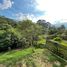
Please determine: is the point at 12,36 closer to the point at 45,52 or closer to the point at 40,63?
the point at 45,52

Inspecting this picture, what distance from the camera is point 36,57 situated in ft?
60.6

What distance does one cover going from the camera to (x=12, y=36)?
1055 inches

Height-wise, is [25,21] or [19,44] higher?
[25,21]

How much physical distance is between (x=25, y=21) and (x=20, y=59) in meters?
13.5

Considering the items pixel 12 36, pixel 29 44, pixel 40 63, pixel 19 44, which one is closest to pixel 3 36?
pixel 12 36

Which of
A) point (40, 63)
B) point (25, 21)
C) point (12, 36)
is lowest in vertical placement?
point (40, 63)

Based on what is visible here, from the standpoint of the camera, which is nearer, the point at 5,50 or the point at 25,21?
the point at 5,50

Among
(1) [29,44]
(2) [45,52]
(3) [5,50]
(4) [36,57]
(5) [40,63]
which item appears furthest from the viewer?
(1) [29,44]

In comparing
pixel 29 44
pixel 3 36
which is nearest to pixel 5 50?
pixel 3 36

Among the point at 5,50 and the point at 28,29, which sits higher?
the point at 28,29

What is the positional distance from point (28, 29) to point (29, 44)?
3.04 m

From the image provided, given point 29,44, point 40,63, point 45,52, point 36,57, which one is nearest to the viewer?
point 40,63

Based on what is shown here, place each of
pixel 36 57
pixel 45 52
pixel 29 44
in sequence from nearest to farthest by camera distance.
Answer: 1. pixel 36 57
2. pixel 45 52
3. pixel 29 44

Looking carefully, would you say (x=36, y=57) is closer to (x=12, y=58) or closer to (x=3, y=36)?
(x=12, y=58)
